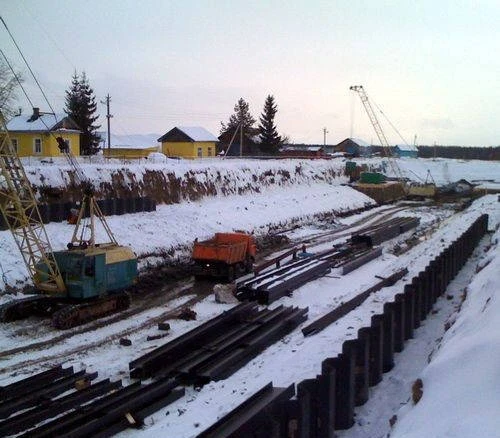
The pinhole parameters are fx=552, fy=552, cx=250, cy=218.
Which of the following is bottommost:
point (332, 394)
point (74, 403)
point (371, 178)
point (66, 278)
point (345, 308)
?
point (74, 403)

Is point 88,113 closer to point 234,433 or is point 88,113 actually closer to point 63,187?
point 63,187

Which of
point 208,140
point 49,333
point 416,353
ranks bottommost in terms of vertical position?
point 49,333

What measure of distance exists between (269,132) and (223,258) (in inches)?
2418

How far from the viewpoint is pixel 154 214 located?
3025 centimetres

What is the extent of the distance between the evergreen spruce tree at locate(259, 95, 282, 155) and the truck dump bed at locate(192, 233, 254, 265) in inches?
2301

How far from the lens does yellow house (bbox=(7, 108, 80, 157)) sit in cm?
4453

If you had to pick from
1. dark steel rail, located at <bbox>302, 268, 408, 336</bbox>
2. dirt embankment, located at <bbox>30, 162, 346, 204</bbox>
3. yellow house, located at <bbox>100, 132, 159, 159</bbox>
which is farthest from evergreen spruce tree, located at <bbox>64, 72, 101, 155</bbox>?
dark steel rail, located at <bbox>302, 268, 408, 336</bbox>

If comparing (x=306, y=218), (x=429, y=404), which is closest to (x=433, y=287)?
(x=429, y=404)

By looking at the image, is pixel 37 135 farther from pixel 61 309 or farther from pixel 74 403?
pixel 74 403

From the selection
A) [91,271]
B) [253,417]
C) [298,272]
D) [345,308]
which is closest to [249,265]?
[298,272]

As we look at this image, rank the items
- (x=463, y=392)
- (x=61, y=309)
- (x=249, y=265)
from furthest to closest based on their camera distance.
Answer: (x=249, y=265) < (x=61, y=309) < (x=463, y=392)

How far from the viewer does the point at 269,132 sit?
3221 inches

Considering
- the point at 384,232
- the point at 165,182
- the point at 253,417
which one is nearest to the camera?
the point at 253,417

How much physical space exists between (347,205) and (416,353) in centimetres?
3874
